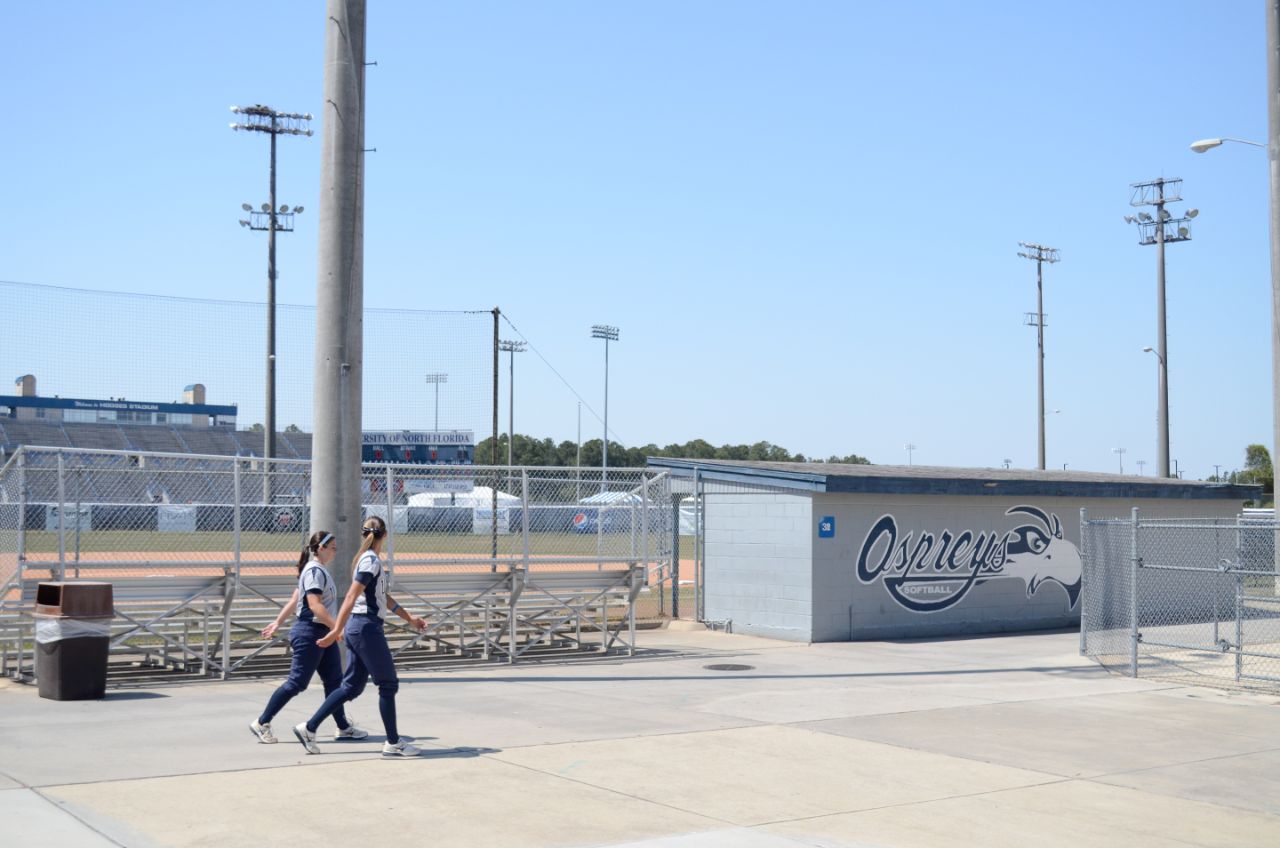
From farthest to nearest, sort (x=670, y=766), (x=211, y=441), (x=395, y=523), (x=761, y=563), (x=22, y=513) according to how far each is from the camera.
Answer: (x=211, y=441)
(x=761, y=563)
(x=395, y=523)
(x=22, y=513)
(x=670, y=766)

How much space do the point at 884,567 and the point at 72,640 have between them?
12408 mm

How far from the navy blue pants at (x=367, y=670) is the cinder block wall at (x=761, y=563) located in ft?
35.6

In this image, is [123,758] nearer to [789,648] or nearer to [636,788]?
[636,788]

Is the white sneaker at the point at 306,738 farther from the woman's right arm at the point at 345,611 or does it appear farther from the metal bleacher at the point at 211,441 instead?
the metal bleacher at the point at 211,441

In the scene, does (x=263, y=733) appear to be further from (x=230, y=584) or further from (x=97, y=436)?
(x=97, y=436)

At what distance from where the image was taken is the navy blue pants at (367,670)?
368 inches

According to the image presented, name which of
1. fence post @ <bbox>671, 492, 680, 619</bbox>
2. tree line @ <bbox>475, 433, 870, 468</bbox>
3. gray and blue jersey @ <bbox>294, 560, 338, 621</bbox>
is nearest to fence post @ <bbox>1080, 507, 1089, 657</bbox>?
fence post @ <bbox>671, 492, 680, 619</bbox>

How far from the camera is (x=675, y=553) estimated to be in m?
20.6

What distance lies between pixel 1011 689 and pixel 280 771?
343 inches

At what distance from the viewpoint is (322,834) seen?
7359 mm

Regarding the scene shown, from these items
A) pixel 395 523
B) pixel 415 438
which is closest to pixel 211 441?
pixel 415 438

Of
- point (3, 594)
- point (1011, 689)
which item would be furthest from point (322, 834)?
point (1011, 689)

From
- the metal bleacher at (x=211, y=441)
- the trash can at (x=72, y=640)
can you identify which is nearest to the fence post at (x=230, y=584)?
the trash can at (x=72, y=640)

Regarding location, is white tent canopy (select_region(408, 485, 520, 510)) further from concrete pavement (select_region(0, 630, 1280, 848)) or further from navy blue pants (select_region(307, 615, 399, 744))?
navy blue pants (select_region(307, 615, 399, 744))
